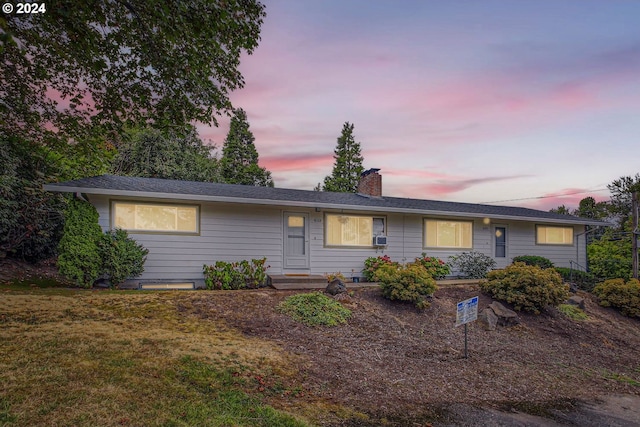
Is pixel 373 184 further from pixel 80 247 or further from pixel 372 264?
pixel 80 247

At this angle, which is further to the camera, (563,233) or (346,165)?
(346,165)

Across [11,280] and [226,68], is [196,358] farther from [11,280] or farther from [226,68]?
[11,280]

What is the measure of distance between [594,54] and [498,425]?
39.1 ft

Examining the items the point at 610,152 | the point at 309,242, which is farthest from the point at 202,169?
the point at 610,152

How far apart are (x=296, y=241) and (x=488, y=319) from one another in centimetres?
629

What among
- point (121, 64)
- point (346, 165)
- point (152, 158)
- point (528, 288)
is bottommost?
point (528, 288)

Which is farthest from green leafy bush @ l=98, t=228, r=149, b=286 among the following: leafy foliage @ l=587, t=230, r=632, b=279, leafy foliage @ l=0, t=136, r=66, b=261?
leafy foliage @ l=587, t=230, r=632, b=279

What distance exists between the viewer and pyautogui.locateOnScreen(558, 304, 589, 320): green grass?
10515mm

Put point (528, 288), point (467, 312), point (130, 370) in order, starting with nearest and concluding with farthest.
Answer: point (130, 370) → point (467, 312) → point (528, 288)

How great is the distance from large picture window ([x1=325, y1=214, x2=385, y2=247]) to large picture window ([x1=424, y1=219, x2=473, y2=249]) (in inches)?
81.4

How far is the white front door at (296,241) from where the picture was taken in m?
12.5

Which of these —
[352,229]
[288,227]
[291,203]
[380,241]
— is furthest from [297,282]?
[380,241]

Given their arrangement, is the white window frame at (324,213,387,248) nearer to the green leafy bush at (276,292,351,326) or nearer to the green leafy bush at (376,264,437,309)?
the green leafy bush at (376,264,437,309)

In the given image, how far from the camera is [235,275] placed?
435 inches
